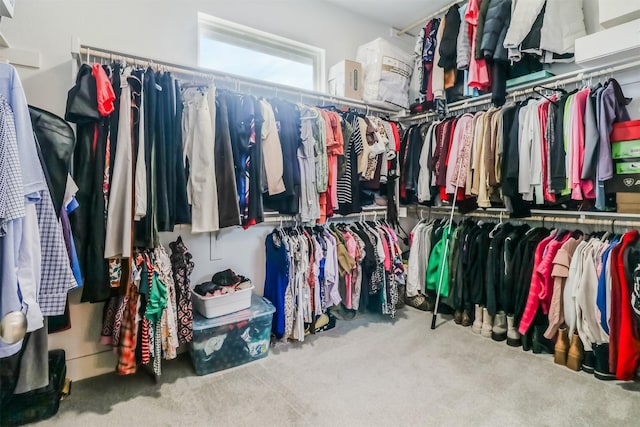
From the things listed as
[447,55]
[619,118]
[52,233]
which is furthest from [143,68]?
[619,118]

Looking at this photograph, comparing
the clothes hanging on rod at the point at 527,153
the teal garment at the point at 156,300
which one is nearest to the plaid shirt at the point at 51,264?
the teal garment at the point at 156,300

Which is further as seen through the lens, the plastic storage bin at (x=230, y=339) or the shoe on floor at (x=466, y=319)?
the shoe on floor at (x=466, y=319)

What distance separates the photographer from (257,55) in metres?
2.84

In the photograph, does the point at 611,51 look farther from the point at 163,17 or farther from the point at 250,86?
the point at 163,17

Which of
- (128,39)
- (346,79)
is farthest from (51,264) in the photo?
(346,79)

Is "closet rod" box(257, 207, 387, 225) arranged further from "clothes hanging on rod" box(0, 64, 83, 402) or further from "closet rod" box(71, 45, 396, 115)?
"clothes hanging on rod" box(0, 64, 83, 402)

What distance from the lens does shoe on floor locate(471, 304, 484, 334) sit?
8.65 feet

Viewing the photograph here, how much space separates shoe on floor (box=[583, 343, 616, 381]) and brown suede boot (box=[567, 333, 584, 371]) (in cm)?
8

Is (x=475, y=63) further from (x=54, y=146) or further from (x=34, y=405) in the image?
(x=34, y=405)

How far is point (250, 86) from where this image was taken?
246cm

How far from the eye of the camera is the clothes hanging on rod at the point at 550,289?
76.0 inches

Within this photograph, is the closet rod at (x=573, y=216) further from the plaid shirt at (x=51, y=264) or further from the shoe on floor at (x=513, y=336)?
the plaid shirt at (x=51, y=264)

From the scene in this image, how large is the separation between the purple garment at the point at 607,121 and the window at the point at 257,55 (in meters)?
2.05

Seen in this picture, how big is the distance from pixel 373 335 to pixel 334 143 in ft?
4.88
